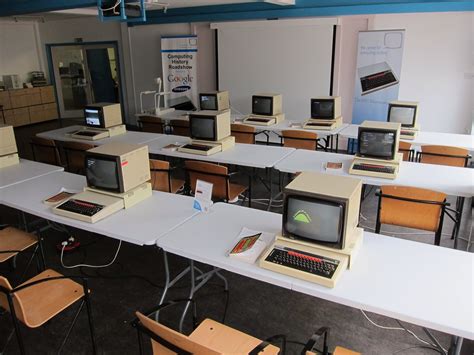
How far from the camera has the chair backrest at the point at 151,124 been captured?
21.6 feet

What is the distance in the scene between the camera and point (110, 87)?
10.5 m

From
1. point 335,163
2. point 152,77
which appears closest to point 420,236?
point 335,163

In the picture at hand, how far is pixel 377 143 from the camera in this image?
3.70 meters

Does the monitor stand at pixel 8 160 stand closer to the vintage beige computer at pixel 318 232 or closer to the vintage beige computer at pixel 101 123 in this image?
the vintage beige computer at pixel 101 123

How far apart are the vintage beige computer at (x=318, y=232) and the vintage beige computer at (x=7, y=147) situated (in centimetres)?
319

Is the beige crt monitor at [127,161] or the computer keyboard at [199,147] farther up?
the beige crt monitor at [127,161]

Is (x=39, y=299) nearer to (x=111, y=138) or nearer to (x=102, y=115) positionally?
(x=111, y=138)

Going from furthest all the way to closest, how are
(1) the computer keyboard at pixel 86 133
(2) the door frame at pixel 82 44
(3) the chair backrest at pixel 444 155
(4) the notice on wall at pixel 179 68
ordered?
(2) the door frame at pixel 82 44
(4) the notice on wall at pixel 179 68
(1) the computer keyboard at pixel 86 133
(3) the chair backrest at pixel 444 155

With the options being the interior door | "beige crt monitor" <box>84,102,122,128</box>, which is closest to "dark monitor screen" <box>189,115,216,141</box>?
"beige crt monitor" <box>84,102,122,128</box>

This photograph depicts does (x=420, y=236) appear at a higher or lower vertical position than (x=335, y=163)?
lower

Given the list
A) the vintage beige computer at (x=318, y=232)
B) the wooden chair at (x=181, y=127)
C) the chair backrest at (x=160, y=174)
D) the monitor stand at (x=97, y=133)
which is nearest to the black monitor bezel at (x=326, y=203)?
the vintage beige computer at (x=318, y=232)

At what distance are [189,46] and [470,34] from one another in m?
5.19

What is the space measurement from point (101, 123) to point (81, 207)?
284 cm

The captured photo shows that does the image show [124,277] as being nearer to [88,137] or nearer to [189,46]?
[88,137]
